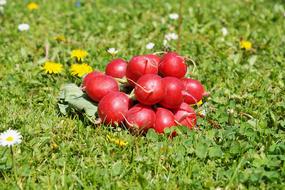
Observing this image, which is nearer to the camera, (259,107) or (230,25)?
(259,107)

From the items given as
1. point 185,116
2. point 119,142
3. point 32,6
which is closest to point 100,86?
point 119,142

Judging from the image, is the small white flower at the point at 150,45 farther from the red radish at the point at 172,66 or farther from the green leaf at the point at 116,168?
the green leaf at the point at 116,168

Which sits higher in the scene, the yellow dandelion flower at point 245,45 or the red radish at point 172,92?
the red radish at point 172,92

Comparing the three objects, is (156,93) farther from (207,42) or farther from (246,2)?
(246,2)

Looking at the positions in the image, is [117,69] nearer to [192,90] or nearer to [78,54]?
[192,90]

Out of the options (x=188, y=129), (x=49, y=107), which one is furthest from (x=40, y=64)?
(x=188, y=129)

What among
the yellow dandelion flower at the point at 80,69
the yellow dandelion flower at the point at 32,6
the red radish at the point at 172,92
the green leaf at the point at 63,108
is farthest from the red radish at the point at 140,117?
the yellow dandelion flower at the point at 32,6
